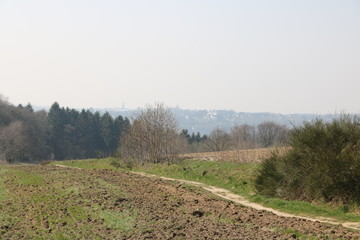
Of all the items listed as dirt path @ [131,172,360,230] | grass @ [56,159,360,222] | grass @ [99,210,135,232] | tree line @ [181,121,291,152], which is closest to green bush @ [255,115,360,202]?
grass @ [56,159,360,222]

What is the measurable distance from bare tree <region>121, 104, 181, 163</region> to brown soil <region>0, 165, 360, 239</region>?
19.2 metres

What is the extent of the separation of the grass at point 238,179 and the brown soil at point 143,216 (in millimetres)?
2036

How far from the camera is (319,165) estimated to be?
19.8 meters

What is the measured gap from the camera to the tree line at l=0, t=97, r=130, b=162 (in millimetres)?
90062

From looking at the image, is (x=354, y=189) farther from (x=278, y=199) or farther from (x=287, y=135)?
(x=287, y=135)

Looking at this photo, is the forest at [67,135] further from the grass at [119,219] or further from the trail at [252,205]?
the grass at [119,219]

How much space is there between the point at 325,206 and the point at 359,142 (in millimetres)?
3213

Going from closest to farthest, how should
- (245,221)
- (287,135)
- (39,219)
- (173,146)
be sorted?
(245,221)
(39,219)
(287,135)
(173,146)

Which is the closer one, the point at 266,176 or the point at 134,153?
the point at 266,176

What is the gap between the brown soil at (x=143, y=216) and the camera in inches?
543

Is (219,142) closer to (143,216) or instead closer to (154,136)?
(154,136)

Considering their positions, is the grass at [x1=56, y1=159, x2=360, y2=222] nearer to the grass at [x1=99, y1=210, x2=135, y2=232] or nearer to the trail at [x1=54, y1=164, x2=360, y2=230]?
the trail at [x1=54, y1=164, x2=360, y2=230]

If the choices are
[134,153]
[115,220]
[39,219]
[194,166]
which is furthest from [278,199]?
[134,153]

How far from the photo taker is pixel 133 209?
738 inches
